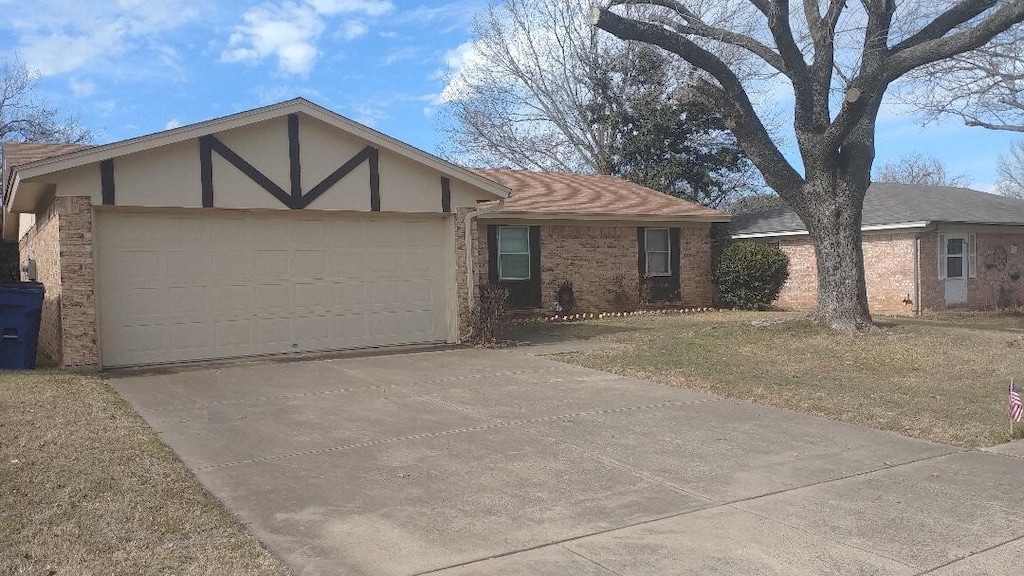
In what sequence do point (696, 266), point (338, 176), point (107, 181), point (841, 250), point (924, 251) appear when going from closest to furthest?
point (107, 181) → point (338, 176) → point (841, 250) → point (924, 251) → point (696, 266)

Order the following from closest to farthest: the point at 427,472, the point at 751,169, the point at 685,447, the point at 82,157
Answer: the point at 427,472 < the point at 685,447 < the point at 82,157 < the point at 751,169

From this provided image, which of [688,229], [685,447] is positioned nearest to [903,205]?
[688,229]

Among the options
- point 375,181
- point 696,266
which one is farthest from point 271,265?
point 696,266

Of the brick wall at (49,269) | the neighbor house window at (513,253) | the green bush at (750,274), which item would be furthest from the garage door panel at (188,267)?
the green bush at (750,274)

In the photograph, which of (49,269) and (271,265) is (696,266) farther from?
(49,269)

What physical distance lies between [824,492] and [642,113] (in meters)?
25.8

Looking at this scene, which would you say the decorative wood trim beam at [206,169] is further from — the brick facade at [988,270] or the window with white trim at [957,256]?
the window with white trim at [957,256]

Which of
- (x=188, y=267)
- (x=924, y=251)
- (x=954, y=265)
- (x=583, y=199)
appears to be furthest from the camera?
(x=954, y=265)

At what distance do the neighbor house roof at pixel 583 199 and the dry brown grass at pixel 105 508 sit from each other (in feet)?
39.6

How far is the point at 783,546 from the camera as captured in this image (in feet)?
15.2

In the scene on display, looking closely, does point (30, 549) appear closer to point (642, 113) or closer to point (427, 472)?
point (427, 472)

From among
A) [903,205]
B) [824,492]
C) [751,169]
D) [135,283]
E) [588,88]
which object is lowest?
[824,492]

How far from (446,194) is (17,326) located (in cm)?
663

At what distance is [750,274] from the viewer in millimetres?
22000
